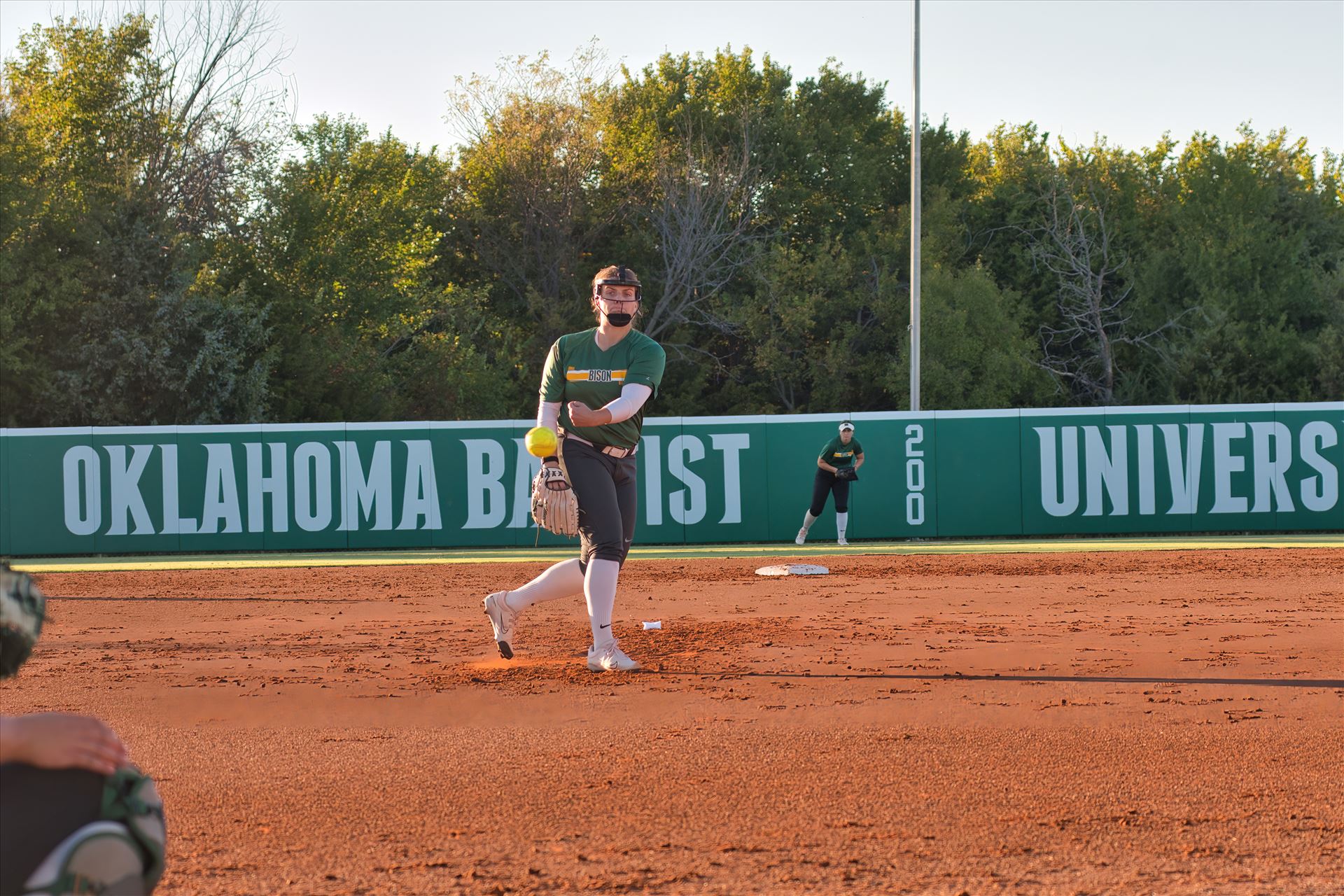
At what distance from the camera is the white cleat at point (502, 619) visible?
25.8ft

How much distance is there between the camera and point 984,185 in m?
47.5

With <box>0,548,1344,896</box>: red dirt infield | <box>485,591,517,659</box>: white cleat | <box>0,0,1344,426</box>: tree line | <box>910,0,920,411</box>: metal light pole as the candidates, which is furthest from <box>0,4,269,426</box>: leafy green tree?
<box>485,591,517,659</box>: white cleat

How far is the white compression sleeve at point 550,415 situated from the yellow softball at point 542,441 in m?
0.08

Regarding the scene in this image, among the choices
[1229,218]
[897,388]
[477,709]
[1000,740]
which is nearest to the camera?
[1000,740]

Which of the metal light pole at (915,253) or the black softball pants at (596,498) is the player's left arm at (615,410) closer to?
the black softball pants at (596,498)

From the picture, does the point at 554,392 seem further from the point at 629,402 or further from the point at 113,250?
the point at 113,250

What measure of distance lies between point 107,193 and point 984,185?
28.0 metres

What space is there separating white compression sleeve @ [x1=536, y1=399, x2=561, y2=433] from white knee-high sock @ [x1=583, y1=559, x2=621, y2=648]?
29.3 inches

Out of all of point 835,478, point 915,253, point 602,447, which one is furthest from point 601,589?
point 915,253

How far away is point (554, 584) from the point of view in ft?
25.0

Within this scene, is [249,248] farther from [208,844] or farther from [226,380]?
[208,844]

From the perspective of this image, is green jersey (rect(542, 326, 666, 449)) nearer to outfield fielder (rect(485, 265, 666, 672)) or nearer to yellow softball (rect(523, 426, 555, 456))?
outfield fielder (rect(485, 265, 666, 672))

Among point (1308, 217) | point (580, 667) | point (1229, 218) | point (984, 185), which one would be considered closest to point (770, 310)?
point (984, 185)

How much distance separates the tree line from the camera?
32.2 metres
